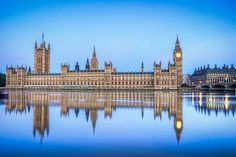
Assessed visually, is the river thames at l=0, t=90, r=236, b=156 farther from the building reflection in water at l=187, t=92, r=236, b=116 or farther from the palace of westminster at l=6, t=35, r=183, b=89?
the palace of westminster at l=6, t=35, r=183, b=89

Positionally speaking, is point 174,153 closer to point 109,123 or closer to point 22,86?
point 109,123

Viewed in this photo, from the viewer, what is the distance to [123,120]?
58.5 feet

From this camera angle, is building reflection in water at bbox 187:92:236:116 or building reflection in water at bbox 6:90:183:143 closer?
building reflection in water at bbox 6:90:183:143

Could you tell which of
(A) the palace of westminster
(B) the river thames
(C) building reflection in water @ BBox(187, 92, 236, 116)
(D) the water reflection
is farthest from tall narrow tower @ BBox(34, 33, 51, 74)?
(B) the river thames

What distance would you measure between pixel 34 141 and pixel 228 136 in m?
8.71

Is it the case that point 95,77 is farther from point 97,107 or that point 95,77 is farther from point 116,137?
point 116,137

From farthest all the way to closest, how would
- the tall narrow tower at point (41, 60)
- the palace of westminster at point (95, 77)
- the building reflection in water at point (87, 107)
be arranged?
the tall narrow tower at point (41, 60) < the palace of westminster at point (95, 77) < the building reflection in water at point (87, 107)

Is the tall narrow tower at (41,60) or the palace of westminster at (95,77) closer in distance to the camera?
the palace of westminster at (95,77)

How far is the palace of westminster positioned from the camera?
115188mm

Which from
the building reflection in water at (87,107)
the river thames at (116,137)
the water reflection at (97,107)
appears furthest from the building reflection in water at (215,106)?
the river thames at (116,137)

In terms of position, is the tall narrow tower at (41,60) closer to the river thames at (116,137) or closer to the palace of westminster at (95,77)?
the palace of westminster at (95,77)

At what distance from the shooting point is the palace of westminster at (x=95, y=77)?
378ft

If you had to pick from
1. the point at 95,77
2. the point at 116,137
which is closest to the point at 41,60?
the point at 95,77

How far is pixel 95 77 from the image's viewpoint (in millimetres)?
124562
